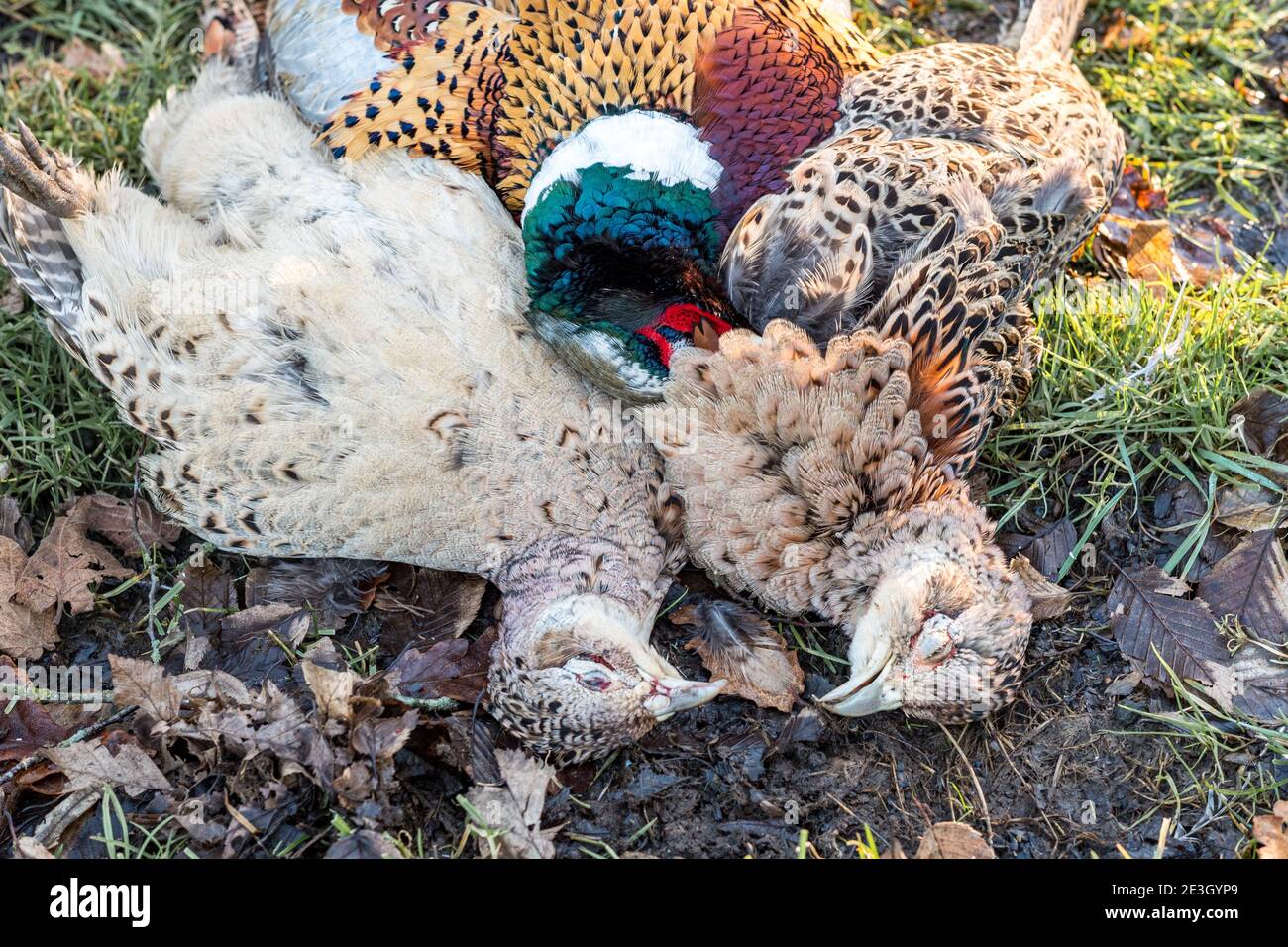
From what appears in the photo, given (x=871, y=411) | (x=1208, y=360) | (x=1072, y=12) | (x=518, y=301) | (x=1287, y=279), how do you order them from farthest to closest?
(x=1072, y=12), (x=1287, y=279), (x=1208, y=360), (x=518, y=301), (x=871, y=411)

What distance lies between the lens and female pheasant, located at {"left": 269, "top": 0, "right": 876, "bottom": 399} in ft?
→ 13.0

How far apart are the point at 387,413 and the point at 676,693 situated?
1.21 metres

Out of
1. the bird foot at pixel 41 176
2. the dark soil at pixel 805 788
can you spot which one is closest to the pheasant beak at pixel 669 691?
the dark soil at pixel 805 788

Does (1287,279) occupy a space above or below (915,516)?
above

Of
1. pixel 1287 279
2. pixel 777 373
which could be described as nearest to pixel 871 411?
pixel 777 373

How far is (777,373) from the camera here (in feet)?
11.9

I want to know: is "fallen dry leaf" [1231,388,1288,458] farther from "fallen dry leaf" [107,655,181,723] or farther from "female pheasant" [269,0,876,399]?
"fallen dry leaf" [107,655,181,723]

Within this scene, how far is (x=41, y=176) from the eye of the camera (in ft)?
13.2

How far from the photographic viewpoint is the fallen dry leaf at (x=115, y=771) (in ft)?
11.6

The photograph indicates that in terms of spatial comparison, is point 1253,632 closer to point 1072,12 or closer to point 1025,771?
point 1025,771

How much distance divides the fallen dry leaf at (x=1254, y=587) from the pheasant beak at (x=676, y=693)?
1671mm

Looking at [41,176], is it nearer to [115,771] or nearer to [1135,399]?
[115,771]

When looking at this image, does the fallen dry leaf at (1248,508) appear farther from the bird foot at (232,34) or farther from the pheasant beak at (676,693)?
the bird foot at (232,34)

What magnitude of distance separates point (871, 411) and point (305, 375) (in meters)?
1.75
